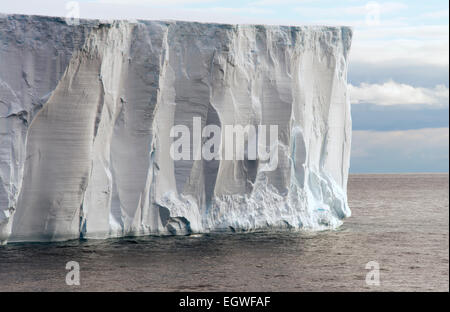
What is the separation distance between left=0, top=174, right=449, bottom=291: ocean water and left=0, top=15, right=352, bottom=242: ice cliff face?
1.85 feet

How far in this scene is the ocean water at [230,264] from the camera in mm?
11844

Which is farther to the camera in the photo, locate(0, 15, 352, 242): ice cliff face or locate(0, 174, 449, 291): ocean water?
locate(0, 15, 352, 242): ice cliff face

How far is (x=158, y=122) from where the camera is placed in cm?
1545

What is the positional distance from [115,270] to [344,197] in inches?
281

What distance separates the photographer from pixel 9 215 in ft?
44.4

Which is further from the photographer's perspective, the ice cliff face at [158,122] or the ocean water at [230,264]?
the ice cliff face at [158,122]

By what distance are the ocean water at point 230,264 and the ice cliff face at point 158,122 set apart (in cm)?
56

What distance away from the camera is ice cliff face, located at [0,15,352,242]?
13.9 meters

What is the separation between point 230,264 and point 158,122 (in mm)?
3908
